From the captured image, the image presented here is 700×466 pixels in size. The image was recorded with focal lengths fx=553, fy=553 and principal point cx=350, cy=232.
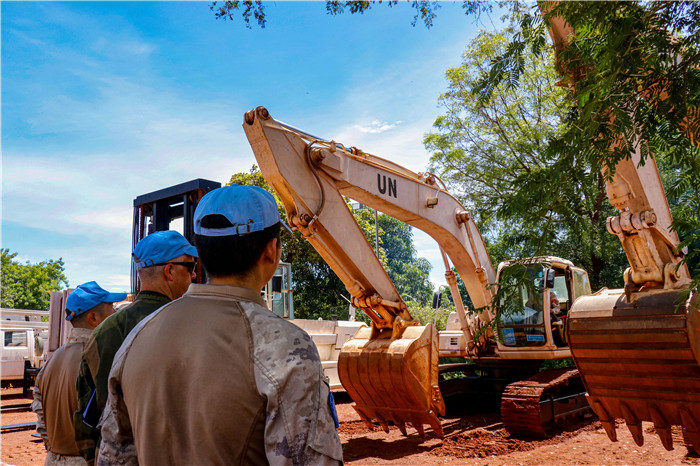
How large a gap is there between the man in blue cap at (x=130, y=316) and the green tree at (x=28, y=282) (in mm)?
43256

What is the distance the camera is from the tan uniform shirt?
337 cm

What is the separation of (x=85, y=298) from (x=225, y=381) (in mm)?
2707

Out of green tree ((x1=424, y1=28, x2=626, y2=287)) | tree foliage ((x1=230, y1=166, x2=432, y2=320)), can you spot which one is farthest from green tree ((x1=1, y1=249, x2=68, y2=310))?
green tree ((x1=424, y1=28, x2=626, y2=287))

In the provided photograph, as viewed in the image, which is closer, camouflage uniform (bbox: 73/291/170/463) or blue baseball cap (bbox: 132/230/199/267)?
camouflage uniform (bbox: 73/291/170/463)

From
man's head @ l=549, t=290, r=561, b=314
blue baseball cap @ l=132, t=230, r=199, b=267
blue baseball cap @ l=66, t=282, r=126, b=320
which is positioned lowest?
man's head @ l=549, t=290, r=561, b=314

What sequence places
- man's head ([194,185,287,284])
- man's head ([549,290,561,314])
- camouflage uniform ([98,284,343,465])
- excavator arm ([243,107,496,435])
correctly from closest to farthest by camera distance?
camouflage uniform ([98,284,343,465])
man's head ([194,185,287,284])
excavator arm ([243,107,496,435])
man's head ([549,290,561,314])

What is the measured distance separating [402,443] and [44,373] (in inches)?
210

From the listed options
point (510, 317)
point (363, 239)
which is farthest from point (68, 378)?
point (510, 317)

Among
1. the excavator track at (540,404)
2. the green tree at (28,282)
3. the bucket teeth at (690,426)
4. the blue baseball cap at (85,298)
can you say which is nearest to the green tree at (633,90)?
the bucket teeth at (690,426)

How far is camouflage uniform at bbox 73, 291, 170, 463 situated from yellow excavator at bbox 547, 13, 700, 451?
12.8 ft

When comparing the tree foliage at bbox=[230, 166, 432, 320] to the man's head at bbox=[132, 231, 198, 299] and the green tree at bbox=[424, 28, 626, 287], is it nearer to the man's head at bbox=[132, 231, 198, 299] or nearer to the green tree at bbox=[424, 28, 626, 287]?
the green tree at bbox=[424, 28, 626, 287]

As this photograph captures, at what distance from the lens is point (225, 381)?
1.41m

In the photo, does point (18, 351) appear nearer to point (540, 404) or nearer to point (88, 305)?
point (540, 404)

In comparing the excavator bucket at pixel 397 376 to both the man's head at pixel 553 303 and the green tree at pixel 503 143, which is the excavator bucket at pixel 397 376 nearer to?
the man's head at pixel 553 303
